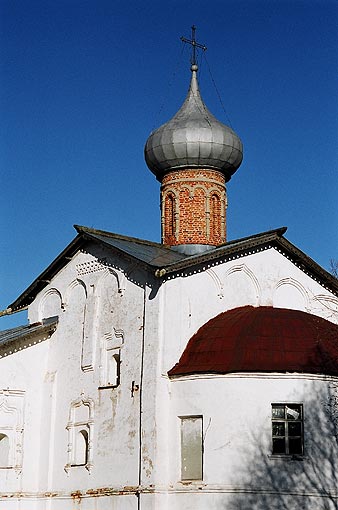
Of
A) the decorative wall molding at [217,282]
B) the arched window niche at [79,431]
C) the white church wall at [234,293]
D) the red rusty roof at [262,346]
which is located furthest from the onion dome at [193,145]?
the arched window niche at [79,431]

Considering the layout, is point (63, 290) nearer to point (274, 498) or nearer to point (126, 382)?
point (126, 382)

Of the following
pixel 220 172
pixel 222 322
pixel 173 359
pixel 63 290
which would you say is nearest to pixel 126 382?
pixel 173 359

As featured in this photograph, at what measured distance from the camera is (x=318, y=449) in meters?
13.6

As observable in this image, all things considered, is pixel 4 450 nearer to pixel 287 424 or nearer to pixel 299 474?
pixel 287 424

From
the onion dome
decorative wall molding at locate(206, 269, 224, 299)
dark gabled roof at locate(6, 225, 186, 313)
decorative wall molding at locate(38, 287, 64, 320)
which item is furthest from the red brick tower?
decorative wall molding at locate(38, 287, 64, 320)

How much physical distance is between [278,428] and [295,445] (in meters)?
0.36

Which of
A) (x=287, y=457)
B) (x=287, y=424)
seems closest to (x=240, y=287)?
(x=287, y=424)

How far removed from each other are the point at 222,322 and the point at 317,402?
2.10 meters

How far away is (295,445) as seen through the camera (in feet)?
45.0

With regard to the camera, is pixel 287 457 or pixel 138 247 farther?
pixel 138 247

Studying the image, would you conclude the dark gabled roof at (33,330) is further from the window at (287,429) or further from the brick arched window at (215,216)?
the window at (287,429)

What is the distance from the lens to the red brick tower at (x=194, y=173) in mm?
18031

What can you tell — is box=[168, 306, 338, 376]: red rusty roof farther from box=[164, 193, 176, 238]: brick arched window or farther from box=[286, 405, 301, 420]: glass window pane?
box=[164, 193, 176, 238]: brick arched window

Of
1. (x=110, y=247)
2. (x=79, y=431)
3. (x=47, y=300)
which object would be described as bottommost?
(x=79, y=431)
